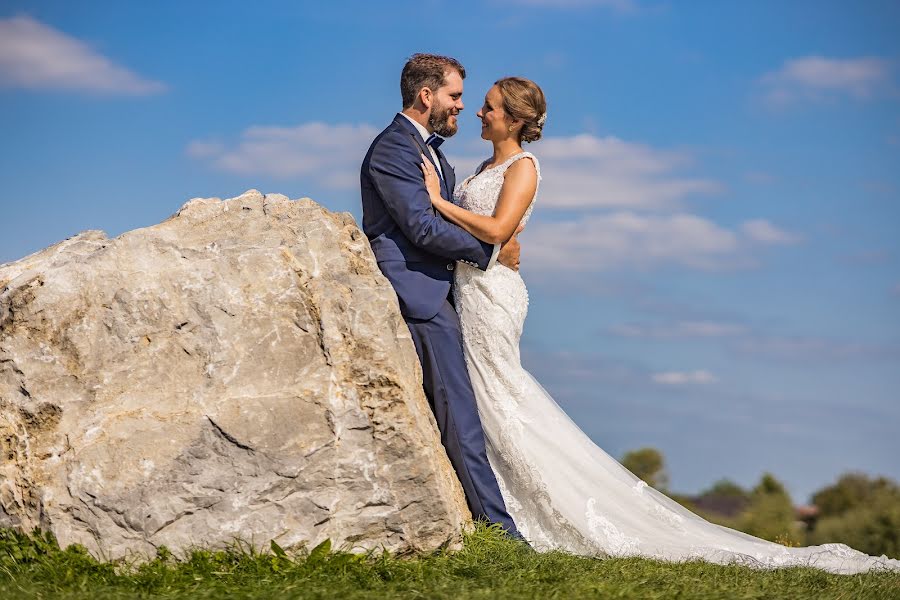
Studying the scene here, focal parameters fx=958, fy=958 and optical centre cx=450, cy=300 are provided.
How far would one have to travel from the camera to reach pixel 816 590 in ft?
25.8

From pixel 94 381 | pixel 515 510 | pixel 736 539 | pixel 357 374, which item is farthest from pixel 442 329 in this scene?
pixel 736 539

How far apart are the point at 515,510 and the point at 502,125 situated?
3.60 m

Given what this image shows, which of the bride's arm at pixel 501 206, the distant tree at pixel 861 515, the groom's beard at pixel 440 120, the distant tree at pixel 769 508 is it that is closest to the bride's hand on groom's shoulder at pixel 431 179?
the bride's arm at pixel 501 206

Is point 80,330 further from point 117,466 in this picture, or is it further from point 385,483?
point 385,483

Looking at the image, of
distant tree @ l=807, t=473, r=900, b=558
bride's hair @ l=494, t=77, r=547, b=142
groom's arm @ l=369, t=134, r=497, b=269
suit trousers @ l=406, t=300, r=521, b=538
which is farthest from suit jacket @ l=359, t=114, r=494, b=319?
distant tree @ l=807, t=473, r=900, b=558

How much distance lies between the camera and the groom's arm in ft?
26.7

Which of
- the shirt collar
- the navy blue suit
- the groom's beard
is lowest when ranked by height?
the navy blue suit

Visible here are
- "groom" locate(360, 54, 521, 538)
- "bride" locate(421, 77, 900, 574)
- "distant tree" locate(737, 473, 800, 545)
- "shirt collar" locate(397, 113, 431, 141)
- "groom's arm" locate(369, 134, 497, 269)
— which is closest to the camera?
"groom's arm" locate(369, 134, 497, 269)

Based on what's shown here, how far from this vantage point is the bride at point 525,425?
8.83 metres

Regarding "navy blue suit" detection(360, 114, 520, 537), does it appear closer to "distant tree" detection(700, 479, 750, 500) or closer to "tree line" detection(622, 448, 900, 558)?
"tree line" detection(622, 448, 900, 558)

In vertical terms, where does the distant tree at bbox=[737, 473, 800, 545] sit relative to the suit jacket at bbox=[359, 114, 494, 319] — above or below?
below

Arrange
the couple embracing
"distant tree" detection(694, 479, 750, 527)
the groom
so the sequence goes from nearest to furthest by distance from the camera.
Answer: the groom, the couple embracing, "distant tree" detection(694, 479, 750, 527)

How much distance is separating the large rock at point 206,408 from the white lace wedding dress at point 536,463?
1.33 metres

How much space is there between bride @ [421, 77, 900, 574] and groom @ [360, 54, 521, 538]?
0.72ft
